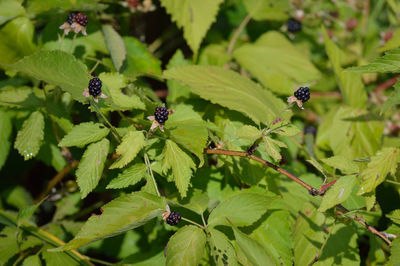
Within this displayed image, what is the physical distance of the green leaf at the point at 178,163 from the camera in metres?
1.23

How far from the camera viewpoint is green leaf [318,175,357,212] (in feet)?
4.01

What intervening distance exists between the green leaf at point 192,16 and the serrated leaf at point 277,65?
0.39 meters

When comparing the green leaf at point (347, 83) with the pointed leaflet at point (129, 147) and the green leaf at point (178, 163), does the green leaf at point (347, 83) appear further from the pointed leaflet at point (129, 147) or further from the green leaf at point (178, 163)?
the pointed leaflet at point (129, 147)

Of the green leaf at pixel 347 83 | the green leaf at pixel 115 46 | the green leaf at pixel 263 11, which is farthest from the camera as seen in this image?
the green leaf at pixel 263 11

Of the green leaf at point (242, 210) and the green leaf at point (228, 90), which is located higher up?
the green leaf at point (228, 90)

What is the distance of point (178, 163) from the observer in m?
1.26

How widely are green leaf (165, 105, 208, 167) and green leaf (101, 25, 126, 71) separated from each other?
0.46 m

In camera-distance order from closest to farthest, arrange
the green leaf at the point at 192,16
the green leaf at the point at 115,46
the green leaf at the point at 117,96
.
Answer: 1. the green leaf at the point at 117,96
2. the green leaf at the point at 115,46
3. the green leaf at the point at 192,16

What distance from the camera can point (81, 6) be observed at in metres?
1.72

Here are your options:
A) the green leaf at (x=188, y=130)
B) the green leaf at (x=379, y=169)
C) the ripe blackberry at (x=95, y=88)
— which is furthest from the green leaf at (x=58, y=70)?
the green leaf at (x=379, y=169)

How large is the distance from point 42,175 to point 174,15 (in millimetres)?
1274

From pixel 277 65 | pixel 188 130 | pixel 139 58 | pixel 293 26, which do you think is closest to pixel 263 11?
pixel 293 26

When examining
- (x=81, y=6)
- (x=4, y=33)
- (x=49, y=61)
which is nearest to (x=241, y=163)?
(x=49, y=61)

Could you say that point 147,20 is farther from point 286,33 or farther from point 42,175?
point 42,175
